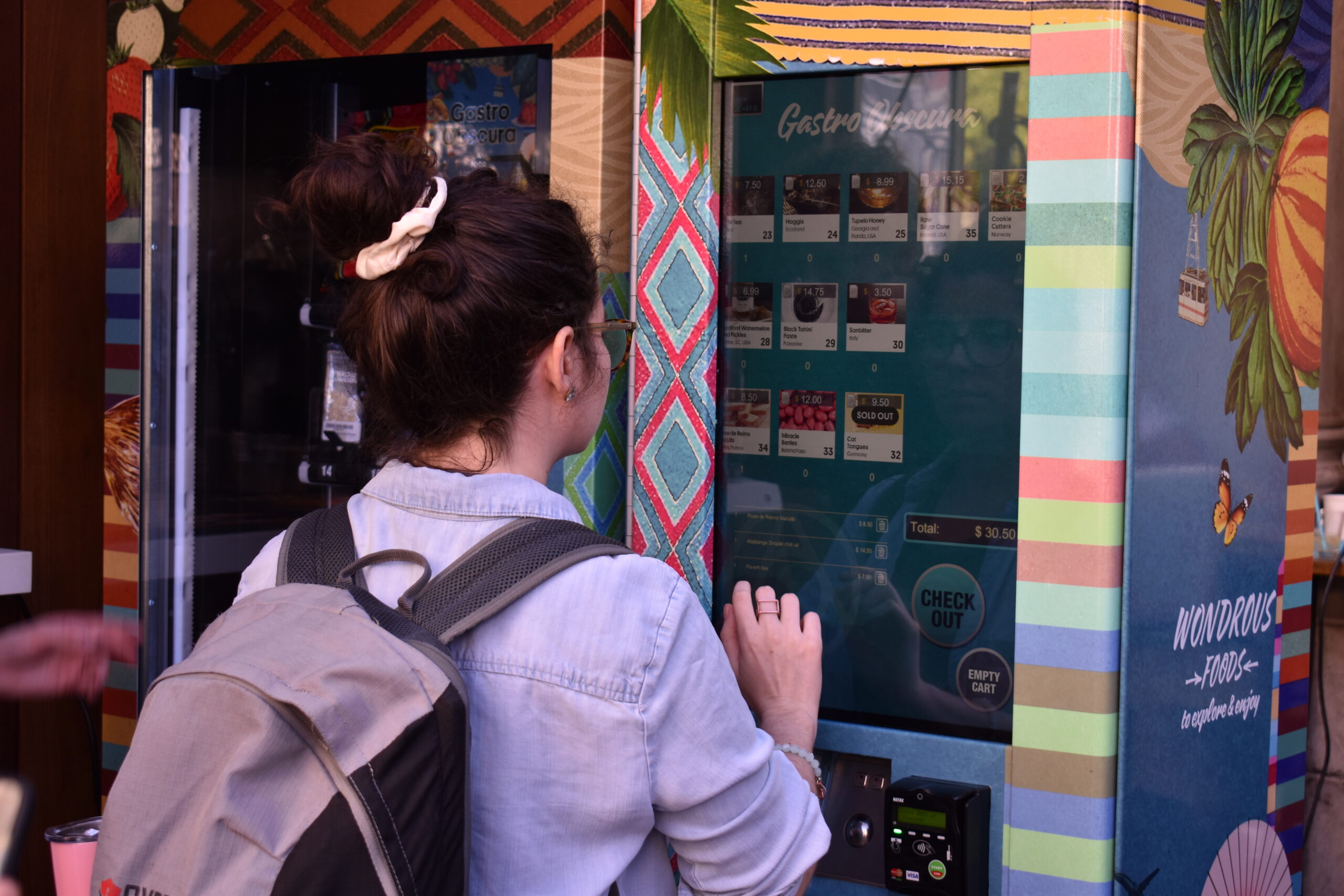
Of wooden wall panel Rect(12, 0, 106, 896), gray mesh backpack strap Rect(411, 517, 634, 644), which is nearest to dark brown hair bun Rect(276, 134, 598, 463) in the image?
gray mesh backpack strap Rect(411, 517, 634, 644)

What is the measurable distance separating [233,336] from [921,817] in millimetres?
1579

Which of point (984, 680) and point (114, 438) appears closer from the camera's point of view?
point (984, 680)

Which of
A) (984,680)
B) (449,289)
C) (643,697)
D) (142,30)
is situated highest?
(142,30)

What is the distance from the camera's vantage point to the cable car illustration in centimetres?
166

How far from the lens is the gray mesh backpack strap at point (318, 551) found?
119 centimetres

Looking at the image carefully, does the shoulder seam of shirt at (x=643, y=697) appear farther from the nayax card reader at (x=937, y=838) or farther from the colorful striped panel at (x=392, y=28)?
the colorful striped panel at (x=392, y=28)

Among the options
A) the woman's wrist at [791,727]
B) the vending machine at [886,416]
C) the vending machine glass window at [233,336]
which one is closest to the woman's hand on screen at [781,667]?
the woman's wrist at [791,727]

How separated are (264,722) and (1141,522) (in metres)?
1.09

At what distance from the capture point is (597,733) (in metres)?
1.09

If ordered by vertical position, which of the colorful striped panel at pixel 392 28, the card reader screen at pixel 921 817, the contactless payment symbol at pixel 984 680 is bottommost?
the card reader screen at pixel 921 817

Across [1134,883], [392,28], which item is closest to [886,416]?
[1134,883]

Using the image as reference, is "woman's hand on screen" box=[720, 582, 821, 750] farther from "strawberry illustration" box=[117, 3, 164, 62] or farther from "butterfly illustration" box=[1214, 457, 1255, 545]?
"strawberry illustration" box=[117, 3, 164, 62]

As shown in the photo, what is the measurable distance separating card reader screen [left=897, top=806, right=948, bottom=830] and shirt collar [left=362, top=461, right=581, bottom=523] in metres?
0.73

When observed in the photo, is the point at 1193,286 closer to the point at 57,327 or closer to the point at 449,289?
Result: the point at 449,289
